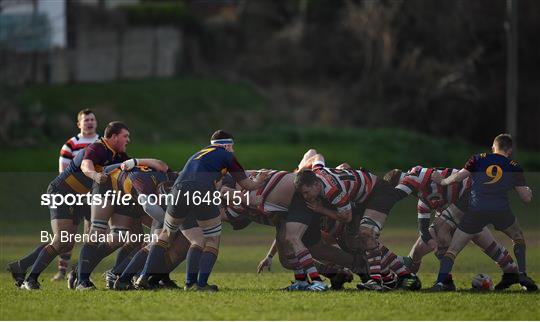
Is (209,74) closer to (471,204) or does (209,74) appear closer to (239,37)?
(239,37)

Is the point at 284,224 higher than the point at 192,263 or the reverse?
higher

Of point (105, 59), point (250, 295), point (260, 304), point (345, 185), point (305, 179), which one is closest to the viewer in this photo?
point (260, 304)

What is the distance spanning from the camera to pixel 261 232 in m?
21.9

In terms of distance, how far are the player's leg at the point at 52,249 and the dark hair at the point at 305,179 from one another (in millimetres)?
2758

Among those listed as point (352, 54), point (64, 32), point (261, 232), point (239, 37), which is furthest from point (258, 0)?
point (261, 232)

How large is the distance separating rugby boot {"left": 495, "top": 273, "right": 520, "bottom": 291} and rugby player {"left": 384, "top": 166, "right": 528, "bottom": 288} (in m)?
0.05

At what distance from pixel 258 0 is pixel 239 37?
1468mm

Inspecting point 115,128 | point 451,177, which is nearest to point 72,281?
point 115,128

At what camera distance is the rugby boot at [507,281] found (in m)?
12.8

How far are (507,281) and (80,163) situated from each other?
513 cm

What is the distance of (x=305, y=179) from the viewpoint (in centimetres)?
1252

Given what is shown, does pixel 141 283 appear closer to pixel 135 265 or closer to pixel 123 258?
pixel 135 265

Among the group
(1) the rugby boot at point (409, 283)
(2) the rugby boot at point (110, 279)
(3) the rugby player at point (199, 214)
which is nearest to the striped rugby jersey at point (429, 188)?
(1) the rugby boot at point (409, 283)

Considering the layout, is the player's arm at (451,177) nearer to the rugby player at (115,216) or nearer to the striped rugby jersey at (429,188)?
the striped rugby jersey at (429,188)
